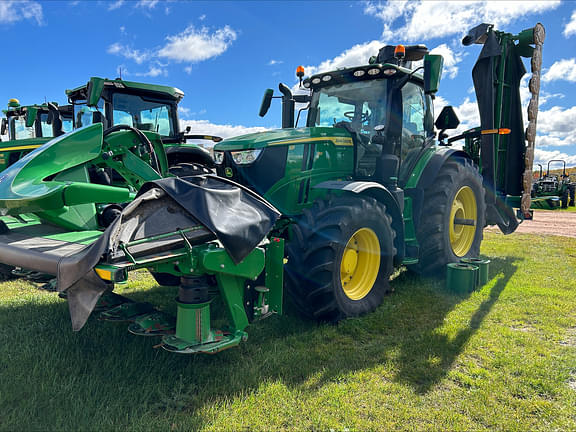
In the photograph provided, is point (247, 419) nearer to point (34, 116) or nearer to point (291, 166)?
point (291, 166)

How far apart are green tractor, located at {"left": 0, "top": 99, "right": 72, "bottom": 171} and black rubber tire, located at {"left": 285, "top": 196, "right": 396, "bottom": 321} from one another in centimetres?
540

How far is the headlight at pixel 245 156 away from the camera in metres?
4.26

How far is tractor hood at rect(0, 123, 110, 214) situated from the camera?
3.07 metres

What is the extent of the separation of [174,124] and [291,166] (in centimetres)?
450

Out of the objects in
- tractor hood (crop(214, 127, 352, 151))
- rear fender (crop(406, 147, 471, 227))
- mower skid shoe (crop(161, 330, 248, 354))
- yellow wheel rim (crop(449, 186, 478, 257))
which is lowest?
mower skid shoe (crop(161, 330, 248, 354))

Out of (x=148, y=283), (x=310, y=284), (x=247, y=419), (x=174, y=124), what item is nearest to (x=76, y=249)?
(x=247, y=419)

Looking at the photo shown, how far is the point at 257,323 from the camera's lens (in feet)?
12.8

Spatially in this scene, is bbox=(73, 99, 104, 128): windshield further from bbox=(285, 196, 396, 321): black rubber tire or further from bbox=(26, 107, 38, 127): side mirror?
bbox=(285, 196, 396, 321): black rubber tire

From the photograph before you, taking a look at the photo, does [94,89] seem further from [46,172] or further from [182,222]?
[182,222]

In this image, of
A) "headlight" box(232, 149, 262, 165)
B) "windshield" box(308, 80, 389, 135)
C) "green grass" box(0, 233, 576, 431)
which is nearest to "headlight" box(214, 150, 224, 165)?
"headlight" box(232, 149, 262, 165)

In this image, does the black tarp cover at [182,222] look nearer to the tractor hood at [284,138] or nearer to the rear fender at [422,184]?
the tractor hood at [284,138]

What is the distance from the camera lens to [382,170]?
4.77 m

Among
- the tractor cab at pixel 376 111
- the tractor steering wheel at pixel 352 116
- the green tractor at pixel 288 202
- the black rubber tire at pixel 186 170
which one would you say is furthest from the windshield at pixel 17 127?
the tractor steering wheel at pixel 352 116

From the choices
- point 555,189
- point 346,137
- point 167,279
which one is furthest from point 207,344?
point 555,189
